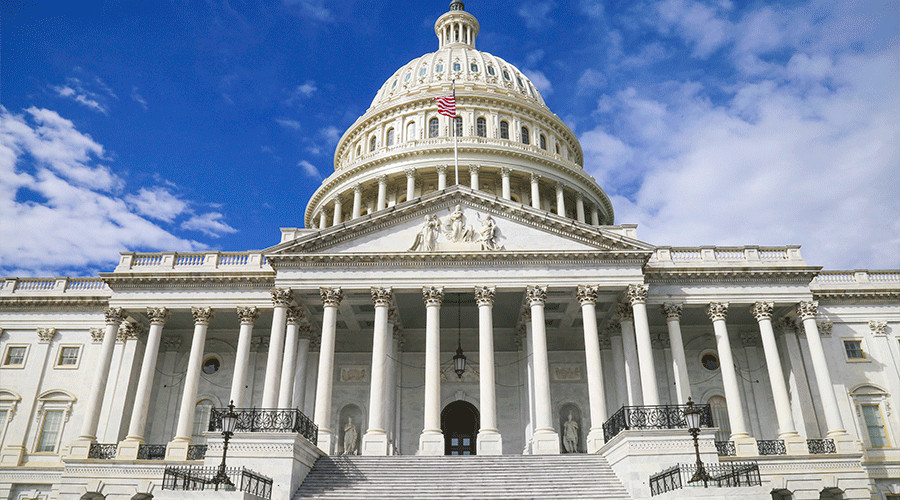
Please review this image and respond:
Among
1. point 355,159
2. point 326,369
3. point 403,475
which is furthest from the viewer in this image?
point 355,159

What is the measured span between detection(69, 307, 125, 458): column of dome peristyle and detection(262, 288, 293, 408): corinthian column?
886 cm

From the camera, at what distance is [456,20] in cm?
7412

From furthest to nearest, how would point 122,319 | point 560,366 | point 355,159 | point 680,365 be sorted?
point 355,159, point 560,366, point 122,319, point 680,365

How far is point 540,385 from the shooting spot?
30.5 metres

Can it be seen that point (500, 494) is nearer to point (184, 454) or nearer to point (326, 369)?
point (326, 369)

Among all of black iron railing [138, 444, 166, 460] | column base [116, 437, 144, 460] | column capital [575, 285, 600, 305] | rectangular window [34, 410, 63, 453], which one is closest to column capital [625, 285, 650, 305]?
column capital [575, 285, 600, 305]

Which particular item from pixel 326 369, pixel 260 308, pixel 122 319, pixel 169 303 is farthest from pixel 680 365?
pixel 122 319

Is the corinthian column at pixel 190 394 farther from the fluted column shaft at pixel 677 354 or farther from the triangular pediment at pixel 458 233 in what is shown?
the fluted column shaft at pixel 677 354

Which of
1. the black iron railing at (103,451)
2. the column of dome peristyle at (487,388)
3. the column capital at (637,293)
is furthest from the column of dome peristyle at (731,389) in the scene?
the black iron railing at (103,451)

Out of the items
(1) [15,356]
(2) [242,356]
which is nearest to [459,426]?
(2) [242,356]

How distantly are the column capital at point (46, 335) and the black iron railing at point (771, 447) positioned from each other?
38681mm

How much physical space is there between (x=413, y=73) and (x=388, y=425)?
139 feet

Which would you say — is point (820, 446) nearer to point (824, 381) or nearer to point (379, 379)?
point (824, 381)

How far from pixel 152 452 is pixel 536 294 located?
20.4 metres
